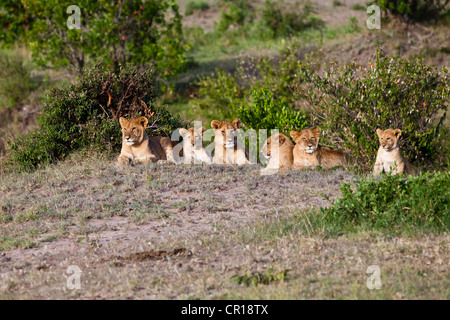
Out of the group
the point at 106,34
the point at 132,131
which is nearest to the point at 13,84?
the point at 106,34

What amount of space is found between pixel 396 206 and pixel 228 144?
3.75m

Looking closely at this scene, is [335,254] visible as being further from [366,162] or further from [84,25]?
[84,25]

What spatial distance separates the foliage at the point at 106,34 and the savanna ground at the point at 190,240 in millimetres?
8293

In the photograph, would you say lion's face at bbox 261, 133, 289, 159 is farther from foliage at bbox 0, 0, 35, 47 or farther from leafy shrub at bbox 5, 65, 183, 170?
foliage at bbox 0, 0, 35, 47

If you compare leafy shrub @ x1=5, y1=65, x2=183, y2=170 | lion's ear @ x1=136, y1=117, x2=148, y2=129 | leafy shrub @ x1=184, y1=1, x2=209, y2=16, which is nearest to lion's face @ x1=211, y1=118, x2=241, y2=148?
lion's ear @ x1=136, y1=117, x2=148, y2=129

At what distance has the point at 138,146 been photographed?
11.3 m

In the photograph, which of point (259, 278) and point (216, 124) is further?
point (216, 124)

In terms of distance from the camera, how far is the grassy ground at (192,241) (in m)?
6.39

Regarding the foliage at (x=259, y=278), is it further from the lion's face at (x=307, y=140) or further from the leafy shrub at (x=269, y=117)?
the leafy shrub at (x=269, y=117)

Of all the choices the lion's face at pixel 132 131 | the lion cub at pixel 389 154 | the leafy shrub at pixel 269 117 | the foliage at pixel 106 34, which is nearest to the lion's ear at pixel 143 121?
the lion's face at pixel 132 131

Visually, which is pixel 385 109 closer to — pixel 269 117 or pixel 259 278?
pixel 269 117

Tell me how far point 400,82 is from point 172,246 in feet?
18.4

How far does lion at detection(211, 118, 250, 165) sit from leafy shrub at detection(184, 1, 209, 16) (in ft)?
77.7

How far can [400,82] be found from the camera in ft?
37.2
